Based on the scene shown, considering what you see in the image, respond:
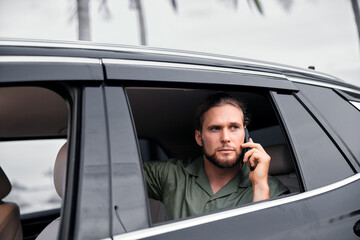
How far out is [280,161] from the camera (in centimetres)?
214

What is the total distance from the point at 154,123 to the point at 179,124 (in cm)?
24

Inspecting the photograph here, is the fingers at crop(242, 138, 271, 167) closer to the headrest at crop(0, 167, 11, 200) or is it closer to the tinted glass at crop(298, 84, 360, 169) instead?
the tinted glass at crop(298, 84, 360, 169)

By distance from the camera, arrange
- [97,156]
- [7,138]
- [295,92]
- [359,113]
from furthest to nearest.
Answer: [7,138] < [359,113] < [295,92] < [97,156]

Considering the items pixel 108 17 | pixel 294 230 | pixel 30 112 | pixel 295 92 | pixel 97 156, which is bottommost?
pixel 294 230

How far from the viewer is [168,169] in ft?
7.16

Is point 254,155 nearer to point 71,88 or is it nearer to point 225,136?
point 225,136

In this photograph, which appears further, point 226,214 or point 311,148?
point 311,148

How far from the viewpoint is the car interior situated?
196 cm

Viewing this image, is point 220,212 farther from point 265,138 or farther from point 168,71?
point 265,138

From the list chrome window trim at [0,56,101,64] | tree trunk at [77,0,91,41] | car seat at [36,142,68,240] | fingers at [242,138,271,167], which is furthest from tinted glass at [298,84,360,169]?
tree trunk at [77,0,91,41]

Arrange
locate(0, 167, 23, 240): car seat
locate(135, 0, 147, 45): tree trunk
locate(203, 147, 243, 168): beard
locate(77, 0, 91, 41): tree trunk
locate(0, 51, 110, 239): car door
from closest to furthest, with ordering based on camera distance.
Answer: locate(0, 51, 110, 239): car door, locate(203, 147, 243, 168): beard, locate(0, 167, 23, 240): car seat, locate(77, 0, 91, 41): tree trunk, locate(135, 0, 147, 45): tree trunk

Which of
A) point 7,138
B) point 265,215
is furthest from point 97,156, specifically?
point 7,138

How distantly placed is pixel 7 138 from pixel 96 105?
83.3 inches

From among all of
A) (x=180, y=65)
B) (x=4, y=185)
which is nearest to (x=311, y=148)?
(x=180, y=65)
